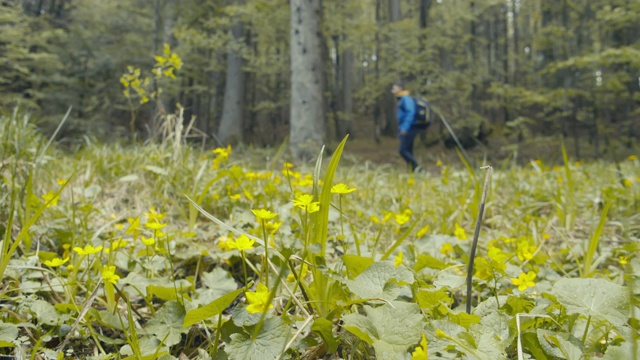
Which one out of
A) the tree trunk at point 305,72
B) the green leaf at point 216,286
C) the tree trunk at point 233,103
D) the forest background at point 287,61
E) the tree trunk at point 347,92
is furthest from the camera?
the tree trunk at point 347,92

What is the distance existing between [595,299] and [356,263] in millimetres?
470

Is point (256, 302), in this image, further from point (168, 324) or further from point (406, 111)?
point (406, 111)

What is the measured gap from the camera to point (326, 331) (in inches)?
29.7

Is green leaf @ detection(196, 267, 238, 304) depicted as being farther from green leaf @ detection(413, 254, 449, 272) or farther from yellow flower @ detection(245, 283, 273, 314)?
green leaf @ detection(413, 254, 449, 272)

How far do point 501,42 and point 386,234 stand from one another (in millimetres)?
20769

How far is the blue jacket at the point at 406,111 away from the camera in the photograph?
20.4 ft

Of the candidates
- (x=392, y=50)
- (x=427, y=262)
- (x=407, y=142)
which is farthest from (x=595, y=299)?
(x=392, y=50)

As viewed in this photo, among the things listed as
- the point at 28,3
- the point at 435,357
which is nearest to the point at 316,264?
the point at 435,357

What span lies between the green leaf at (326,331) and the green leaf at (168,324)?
0.96 ft

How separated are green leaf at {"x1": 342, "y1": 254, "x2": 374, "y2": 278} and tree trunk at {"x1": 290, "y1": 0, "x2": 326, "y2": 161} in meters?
5.12

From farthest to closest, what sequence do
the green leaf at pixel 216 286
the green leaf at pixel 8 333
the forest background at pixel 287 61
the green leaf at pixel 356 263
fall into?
the forest background at pixel 287 61 < the green leaf at pixel 216 286 < the green leaf at pixel 356 263 < the green leaf at pixel 8 333

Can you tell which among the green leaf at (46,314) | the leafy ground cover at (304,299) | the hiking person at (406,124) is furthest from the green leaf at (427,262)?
the hiking person at (406,124)

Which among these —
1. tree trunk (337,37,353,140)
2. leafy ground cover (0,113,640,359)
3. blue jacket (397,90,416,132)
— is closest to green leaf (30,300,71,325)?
leafy ground cover (0,113,640,359)

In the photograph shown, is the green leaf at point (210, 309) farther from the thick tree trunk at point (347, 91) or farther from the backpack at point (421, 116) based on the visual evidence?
the thick tree trunk at point (347, 91)
